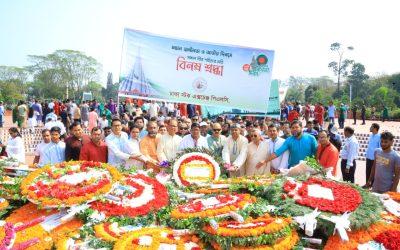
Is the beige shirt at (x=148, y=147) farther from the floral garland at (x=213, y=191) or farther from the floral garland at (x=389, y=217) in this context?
the floral garland at (x=389, y=217)

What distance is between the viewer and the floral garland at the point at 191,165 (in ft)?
19.4

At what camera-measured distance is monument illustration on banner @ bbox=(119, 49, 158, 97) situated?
8.81 meters

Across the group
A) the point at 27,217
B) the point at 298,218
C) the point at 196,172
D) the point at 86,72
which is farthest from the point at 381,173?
the point at 86,72

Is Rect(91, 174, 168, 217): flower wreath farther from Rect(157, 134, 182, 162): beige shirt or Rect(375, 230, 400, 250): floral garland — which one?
Rect(375, 230, 400, 250): floral garland

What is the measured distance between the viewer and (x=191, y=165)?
6.18 m

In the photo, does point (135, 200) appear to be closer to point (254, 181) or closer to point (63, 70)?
point (254, 181)

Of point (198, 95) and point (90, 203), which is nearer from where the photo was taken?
point (90, 203)

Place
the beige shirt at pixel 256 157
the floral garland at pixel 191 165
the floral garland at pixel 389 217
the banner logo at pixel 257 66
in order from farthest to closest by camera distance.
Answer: the banner logo at pixel 257 66
the beige shirt at pixel 256 157
the floral garland at pixel 191 165
the floral garland at pixel 389 217

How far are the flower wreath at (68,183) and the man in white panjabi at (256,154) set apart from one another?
106 inches

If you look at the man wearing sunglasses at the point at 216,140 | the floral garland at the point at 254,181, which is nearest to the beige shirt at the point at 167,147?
the man wearing sunglasses at the point at 216,140

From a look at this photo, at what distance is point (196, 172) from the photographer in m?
6.09

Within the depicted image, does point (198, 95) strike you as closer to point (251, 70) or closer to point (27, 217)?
point (251, 70)

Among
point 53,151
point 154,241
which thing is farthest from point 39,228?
point 53,151

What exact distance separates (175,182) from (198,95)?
Result: 357 cm
